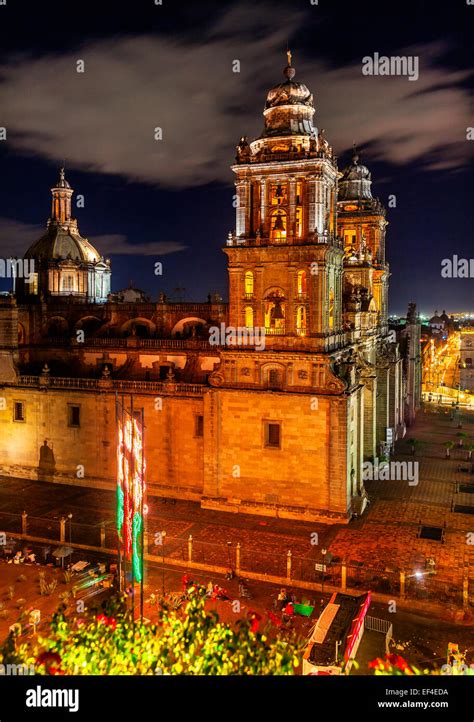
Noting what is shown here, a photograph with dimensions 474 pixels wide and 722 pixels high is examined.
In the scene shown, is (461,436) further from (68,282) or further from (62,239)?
(62,239)

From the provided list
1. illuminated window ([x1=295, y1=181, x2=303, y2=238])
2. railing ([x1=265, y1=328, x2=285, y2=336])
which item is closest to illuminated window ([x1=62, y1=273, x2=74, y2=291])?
railing ([x1=265, y1=328, x2=285, y2=336])

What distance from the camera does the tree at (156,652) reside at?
1255 centimetres

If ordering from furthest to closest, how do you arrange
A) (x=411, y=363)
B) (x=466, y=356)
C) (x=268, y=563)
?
(x=466, y=356)
(x=411, y=363)
(x=268, y=563)

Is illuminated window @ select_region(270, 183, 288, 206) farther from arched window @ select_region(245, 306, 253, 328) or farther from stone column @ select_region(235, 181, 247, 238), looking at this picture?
arched window @ select_region(245, 306, 253, 328)

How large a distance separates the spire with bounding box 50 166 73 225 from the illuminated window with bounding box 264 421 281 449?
135 ft

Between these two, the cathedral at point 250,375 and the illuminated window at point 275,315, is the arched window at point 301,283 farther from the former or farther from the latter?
the illuminated window at point 275,315

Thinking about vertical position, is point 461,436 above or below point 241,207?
below

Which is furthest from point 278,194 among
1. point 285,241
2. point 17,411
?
point 17,411

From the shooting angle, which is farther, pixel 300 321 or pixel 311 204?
pixel 300 321

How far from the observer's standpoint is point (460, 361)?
4850 inches

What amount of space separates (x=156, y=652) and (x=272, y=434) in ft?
81.2

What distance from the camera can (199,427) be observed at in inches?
1597

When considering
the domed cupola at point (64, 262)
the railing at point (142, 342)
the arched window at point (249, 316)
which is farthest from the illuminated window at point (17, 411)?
the arched window at point (249, 316)

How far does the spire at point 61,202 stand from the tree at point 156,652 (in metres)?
59.9
